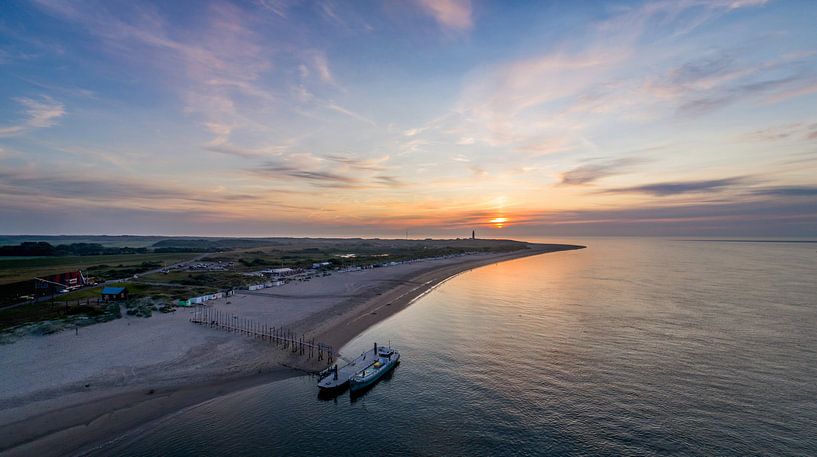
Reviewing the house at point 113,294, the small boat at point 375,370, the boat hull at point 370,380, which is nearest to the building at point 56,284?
the house at point 113,294

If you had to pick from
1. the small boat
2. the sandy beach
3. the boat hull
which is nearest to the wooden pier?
the sandy beach

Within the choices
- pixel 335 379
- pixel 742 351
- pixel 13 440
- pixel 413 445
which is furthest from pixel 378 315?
pixel 742 351

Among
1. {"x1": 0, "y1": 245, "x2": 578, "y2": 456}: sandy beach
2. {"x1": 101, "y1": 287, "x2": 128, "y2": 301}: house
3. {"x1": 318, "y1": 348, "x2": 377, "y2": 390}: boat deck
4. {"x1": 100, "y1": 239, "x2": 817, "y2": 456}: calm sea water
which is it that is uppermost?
{"x1": 101, "y1": 287, "x2": 128, "y2": 301}: house

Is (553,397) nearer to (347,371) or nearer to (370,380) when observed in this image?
(370,380)

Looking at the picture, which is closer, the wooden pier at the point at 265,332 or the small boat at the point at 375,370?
the small boat at the point at 375,370

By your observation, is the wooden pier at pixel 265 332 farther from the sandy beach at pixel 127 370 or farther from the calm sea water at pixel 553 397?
the calm sea water at pixel 553 397

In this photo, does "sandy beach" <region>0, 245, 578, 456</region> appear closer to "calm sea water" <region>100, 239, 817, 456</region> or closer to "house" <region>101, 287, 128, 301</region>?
"calm sea water" <region>100, 239, 817, 456</region>

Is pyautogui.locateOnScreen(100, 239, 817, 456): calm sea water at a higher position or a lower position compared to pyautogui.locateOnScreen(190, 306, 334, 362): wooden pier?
lower

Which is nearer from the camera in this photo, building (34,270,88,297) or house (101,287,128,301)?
house (101,287,128,301)
